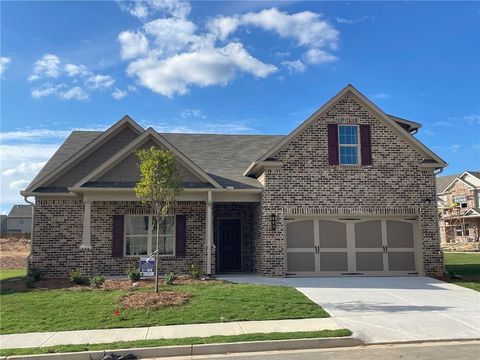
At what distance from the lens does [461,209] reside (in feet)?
165

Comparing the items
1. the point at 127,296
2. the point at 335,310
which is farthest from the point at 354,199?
the point at 127,296

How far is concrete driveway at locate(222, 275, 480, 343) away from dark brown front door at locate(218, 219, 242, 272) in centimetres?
221

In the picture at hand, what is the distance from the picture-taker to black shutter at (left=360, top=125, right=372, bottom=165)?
1678 centimetres

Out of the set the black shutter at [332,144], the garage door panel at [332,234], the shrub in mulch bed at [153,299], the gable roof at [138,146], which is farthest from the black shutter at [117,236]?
the black shutter at [332,144]

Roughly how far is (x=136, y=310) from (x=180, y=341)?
266 cm

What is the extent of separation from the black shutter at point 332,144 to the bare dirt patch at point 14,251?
18.5 m

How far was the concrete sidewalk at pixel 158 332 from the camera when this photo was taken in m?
8.60

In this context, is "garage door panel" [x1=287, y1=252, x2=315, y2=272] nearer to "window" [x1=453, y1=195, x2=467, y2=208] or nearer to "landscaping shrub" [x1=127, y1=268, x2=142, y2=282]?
"landscaping shrub" [x1=127, y1=268, x2=142, y2=282]

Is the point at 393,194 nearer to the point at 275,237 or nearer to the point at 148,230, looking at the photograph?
the point at 275,237

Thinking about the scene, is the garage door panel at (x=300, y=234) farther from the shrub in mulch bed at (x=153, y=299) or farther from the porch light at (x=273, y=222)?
the shrub in mulch bed at (x=153, y=299)

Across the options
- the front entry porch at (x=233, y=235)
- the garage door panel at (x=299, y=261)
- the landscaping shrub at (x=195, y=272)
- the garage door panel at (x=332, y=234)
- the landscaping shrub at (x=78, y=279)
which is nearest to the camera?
the landscaping shrub at (x=78, y=279)

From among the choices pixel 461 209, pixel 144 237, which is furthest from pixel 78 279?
pixel 461 209

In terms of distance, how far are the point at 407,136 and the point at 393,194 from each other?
2.26 metres

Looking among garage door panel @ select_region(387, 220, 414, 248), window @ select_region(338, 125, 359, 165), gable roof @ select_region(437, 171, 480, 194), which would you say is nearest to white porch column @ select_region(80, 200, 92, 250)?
window @ select_region(338, 125, 359, 165)
